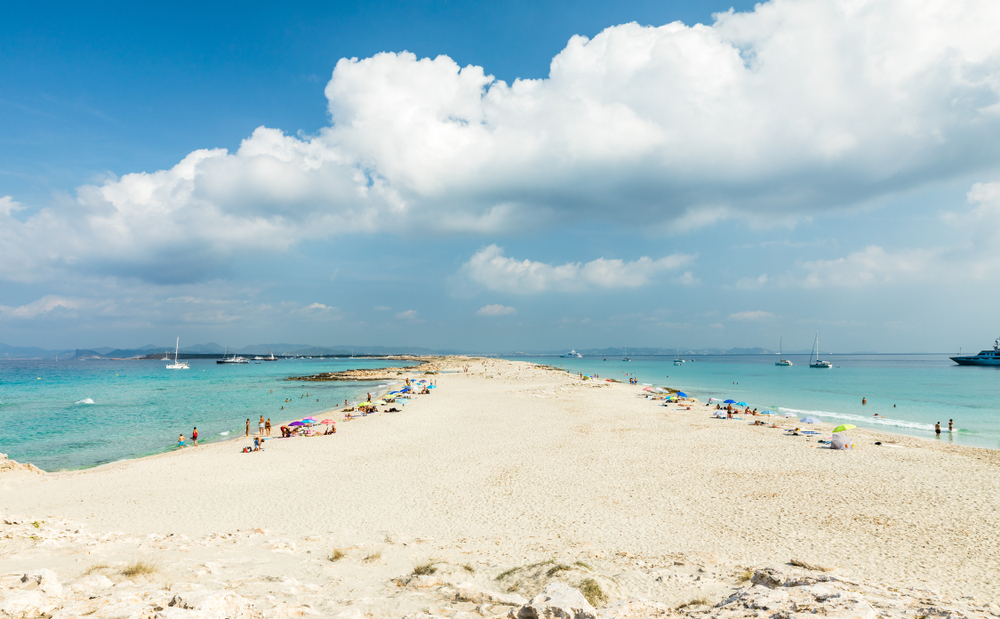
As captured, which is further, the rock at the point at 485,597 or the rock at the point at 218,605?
the rock at the point at 485,597

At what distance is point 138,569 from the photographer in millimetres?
7258

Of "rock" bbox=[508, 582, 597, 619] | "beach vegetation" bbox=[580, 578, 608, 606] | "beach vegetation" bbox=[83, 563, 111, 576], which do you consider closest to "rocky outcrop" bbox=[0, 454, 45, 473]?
"beach vegetation" bbox=[83, 563, 111, 576]

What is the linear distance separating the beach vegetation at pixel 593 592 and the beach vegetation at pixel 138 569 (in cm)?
685

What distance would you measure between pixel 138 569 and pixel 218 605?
3012mm

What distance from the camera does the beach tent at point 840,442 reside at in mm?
20297

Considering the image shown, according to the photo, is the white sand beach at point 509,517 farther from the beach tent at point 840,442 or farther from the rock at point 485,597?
the beach tent at point 840,442

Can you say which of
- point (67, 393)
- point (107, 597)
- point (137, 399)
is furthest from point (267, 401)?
point (107, 597)

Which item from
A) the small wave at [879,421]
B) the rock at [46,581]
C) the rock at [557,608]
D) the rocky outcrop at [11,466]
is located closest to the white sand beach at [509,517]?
the rock at [46,581]

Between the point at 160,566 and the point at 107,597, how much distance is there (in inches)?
89.0

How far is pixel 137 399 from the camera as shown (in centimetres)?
4719

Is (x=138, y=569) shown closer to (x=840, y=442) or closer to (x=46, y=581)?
(x=46, y=581)

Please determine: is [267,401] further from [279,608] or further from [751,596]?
[751,596]

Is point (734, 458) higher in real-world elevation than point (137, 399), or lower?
higher

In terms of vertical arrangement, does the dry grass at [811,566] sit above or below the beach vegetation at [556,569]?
below
